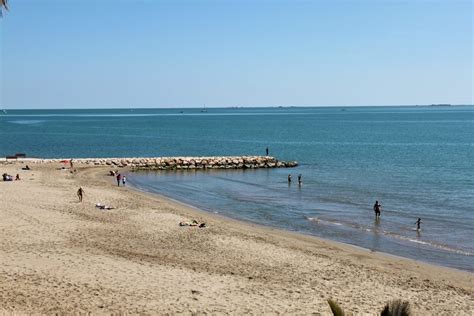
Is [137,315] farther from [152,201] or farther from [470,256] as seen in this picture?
[152,201]

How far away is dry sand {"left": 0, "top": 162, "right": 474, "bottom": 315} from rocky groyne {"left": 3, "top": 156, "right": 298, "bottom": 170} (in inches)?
1198

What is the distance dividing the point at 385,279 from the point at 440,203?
22110 millimetres

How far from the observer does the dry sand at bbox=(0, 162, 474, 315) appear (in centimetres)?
1675

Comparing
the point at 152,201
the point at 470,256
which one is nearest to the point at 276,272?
the point at 470,256

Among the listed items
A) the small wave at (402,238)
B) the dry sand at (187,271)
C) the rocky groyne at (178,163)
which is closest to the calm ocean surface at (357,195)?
the small wave at (402,238)

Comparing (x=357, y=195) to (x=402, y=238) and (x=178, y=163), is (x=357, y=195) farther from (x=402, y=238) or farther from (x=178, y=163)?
(x=178, y=163)

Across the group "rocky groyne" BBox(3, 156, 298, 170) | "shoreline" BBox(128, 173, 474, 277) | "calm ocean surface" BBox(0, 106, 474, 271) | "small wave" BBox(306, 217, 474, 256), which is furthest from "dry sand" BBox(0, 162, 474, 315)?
"rocky groyne" BBox(3, 156, 298, 170)

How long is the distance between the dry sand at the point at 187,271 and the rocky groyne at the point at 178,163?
3043cm

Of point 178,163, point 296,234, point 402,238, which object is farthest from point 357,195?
point 178,163

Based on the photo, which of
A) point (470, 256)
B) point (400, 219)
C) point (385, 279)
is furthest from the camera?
point (400, 219)

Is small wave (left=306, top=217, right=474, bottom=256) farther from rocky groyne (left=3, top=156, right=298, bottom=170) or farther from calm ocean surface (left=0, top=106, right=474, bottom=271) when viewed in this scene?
rocky groyne (left=3, top=156, right=298, bottom=170)

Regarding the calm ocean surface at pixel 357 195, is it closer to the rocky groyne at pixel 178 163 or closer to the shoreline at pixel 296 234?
the shoreline at pixel 296 234

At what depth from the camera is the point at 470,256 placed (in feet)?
85.7

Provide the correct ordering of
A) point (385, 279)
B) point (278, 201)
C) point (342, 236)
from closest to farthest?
point (385, 279) < point (342, 236) < point (278, 201)
